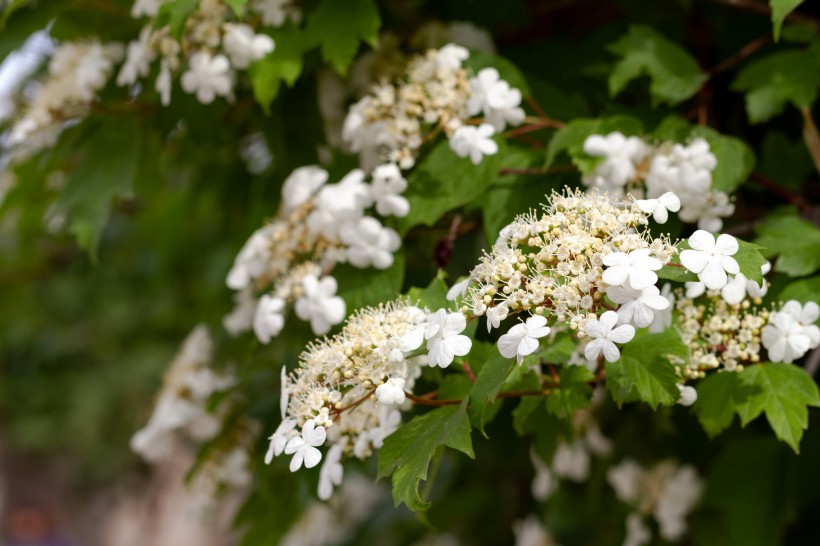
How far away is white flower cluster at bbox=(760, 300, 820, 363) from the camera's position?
0.91 meters

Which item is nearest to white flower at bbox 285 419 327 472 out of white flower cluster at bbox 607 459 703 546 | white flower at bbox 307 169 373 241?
white flower at bbox 307 169 373 241

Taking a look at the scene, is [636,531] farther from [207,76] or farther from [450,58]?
[207,76]

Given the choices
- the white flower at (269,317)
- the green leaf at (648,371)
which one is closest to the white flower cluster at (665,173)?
the green leaf at (648,371)

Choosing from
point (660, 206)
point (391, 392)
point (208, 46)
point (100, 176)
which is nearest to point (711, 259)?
point (660, 206)

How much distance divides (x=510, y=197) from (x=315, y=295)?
282mm

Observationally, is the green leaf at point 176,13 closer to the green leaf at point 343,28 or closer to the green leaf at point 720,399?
the green leaf at point 343,28

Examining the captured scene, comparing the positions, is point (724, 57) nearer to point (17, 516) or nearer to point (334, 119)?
point (334, 119)

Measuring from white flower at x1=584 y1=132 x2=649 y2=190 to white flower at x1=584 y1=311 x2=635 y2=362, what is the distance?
353 mm

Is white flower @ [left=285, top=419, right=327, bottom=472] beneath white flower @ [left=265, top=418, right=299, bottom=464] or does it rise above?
above

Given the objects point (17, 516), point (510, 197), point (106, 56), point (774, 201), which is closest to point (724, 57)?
point (774, 201)

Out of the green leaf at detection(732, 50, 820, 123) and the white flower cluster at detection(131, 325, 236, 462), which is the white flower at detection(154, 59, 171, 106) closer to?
the white flower cluster at detection(131, 325, 236, 462)

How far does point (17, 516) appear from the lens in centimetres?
570

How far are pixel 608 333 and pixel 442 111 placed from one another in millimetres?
465

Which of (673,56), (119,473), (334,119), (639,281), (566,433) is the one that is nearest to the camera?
(639,281)
